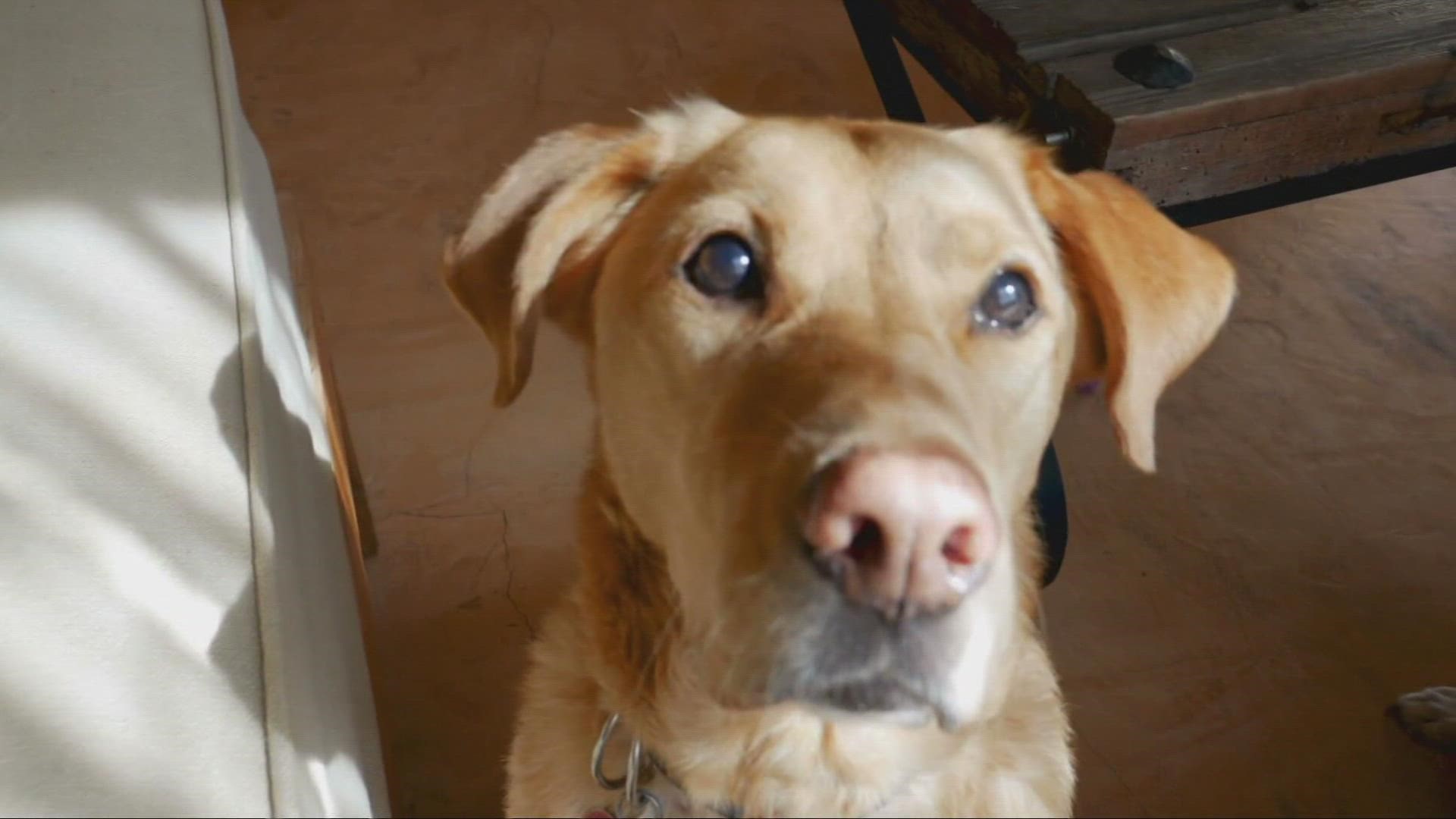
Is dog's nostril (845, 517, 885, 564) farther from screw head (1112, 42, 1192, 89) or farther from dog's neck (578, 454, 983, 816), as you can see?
screw head (1112, 42, 1192, 89)

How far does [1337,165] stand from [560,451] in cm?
195

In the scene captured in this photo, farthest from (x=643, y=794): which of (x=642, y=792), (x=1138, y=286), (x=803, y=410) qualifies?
(x=1138, y=286)

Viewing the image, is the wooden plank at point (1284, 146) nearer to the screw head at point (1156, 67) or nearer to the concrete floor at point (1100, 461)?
the screw head at point (1156, 67)

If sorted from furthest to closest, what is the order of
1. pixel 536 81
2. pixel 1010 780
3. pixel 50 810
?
pixel 536 81 < pixel 1010 780 < pixel 50 810

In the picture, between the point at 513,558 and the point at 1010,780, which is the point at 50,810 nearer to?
the point at 1010,780

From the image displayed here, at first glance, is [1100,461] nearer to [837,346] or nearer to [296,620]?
[837,346]

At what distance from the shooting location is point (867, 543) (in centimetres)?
102

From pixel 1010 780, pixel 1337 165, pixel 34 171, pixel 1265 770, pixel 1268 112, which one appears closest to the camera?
pixel 1010 780

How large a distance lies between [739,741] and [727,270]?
0.59 meters

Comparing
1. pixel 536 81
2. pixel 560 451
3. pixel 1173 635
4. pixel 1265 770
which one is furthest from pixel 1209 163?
pixel 536 81

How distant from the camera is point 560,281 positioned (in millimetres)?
1584

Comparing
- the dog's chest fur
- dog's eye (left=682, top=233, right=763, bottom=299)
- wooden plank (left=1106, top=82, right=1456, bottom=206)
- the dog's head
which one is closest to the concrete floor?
the dog's chest fur

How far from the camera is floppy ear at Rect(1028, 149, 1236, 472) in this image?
150 centimetres

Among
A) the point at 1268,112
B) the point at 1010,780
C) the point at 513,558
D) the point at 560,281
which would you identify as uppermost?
the point at 560,281
